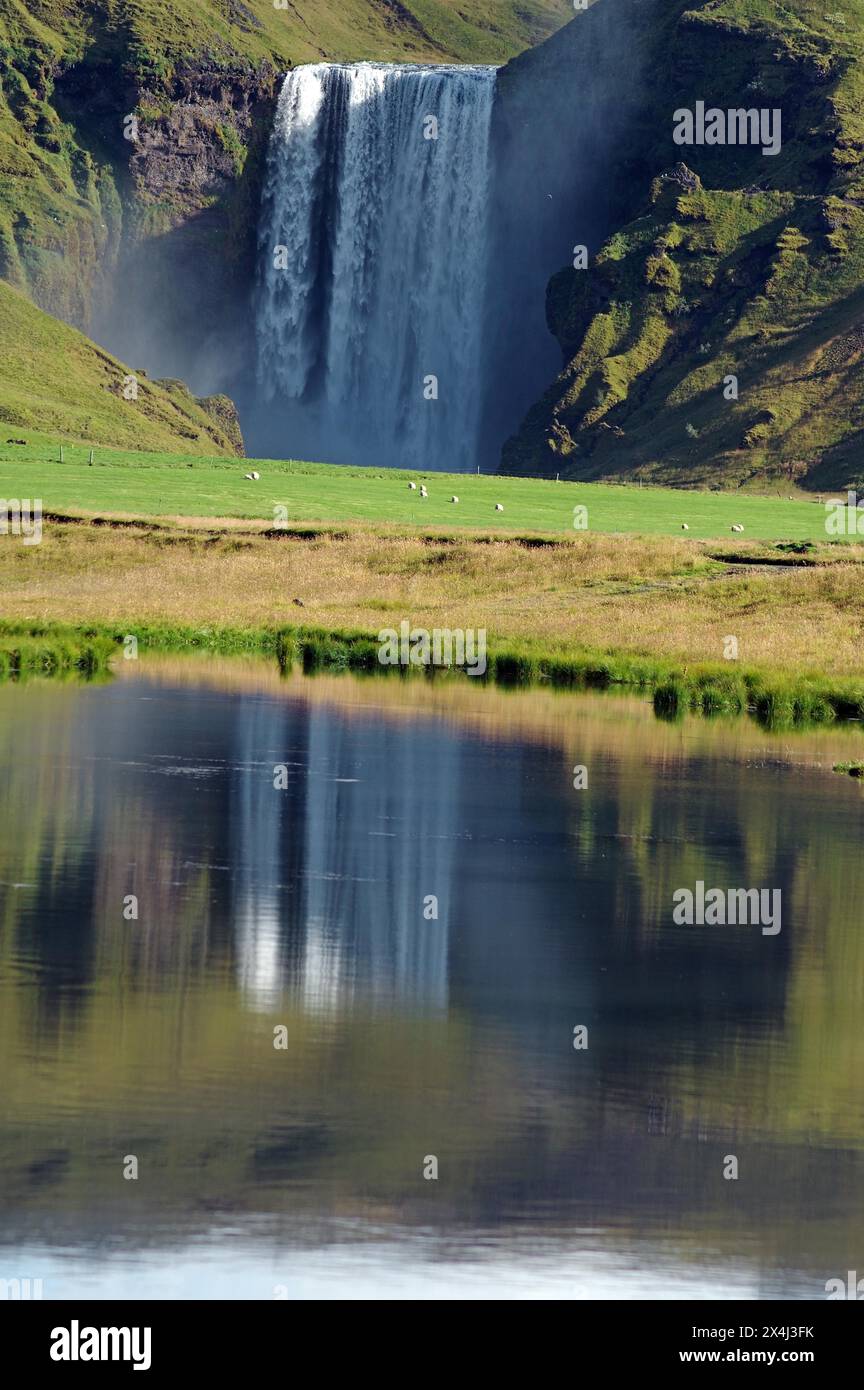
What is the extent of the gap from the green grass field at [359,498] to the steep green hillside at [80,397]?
1229 centimetres

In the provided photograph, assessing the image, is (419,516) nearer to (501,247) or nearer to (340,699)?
(340,699)

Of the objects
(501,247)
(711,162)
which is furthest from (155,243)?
(711,162)

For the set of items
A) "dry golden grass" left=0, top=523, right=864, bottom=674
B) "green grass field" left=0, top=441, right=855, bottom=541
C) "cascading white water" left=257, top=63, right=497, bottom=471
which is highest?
"cascading white water" left=257, top=63, right=497, bottom=471

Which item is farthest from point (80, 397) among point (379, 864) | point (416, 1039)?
point (416, 1039)

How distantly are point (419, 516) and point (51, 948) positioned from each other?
79.6 meters

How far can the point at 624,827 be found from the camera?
106ft

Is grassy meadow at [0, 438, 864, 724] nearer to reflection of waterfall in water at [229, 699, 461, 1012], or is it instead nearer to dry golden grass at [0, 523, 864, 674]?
dry golden grass at [0, 523, 864, 674]

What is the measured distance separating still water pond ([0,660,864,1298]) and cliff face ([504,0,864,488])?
120 metres

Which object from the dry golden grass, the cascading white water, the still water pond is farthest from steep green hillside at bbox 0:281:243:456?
the still water pond

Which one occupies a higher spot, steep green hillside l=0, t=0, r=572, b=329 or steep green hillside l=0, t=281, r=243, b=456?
steep green hillside l=0, t=0, r=572, b=329

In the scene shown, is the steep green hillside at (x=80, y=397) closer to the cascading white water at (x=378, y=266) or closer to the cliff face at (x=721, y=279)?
the cascading white water at (x=378, y=266)

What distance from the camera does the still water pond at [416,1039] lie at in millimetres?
13922

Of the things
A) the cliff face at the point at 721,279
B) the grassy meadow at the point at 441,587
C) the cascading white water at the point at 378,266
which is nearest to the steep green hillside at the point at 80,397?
the cascading white water at the point at 378,266

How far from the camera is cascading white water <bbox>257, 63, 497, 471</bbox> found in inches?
7156
